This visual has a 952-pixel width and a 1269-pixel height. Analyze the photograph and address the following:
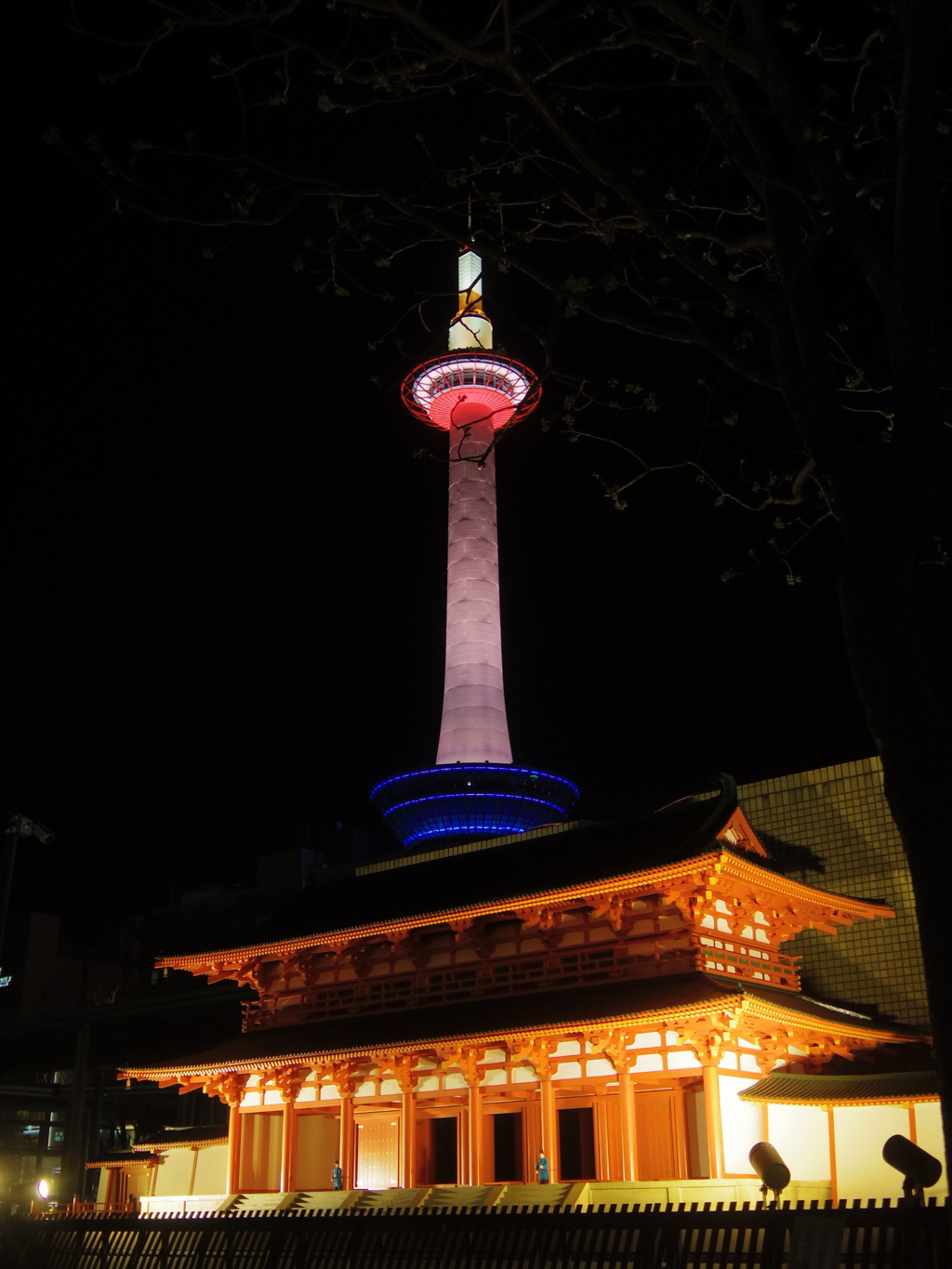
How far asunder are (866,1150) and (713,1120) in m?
3.24

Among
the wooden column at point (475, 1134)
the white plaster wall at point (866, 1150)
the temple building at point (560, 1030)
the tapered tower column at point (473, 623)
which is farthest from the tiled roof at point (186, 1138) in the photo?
the tapered tower column at point (473, 623)

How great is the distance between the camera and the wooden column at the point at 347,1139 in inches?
1178

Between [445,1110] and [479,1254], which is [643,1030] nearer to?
[445,1110]

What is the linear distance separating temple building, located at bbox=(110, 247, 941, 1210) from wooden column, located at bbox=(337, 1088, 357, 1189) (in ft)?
0.27

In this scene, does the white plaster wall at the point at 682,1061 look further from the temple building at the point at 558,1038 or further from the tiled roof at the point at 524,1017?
the tiled roof at the point at 524,1017

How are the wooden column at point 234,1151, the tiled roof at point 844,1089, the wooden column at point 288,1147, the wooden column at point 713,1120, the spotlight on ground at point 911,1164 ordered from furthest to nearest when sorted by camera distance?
the wooden column at point 234,1151 → the wooden column at point 288,1147 → the wooden column at point 713,1120 → the tiled roof at point 844,1089 → the spotlight on ground at point 911,1164

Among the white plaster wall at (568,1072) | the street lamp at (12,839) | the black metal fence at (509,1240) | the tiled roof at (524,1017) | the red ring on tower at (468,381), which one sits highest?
the red ring on tower at (468,381)

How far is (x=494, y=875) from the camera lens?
1293 inches

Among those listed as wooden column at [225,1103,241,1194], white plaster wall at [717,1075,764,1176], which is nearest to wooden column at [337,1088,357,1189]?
wooden column at [225,1103,241,1194]

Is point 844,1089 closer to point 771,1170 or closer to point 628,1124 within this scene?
point 628,1124

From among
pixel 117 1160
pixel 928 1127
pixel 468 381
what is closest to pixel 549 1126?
pixel 928 1127

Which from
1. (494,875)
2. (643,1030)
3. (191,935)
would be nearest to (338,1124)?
(494,875)

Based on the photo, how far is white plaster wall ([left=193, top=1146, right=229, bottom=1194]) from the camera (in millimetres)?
34125

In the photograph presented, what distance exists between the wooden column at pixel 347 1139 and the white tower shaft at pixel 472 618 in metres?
40.2
